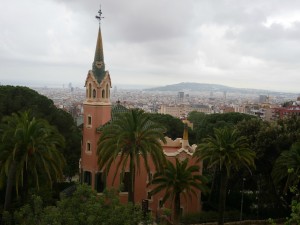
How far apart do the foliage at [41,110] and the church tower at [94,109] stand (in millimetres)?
4971

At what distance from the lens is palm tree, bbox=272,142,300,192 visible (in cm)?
2236

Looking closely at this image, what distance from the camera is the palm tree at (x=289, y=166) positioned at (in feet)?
73.4

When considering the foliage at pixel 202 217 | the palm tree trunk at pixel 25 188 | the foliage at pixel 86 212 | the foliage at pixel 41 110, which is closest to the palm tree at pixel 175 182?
the foliage at pixel 202 217

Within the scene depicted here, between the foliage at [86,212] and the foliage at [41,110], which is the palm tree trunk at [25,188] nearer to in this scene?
the foliage at [86,212]

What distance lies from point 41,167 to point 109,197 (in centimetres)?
899

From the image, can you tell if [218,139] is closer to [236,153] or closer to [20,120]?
[236,153]

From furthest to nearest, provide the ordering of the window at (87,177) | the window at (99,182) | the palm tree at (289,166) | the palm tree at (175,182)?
the window at (87,177)
the window at (99,182)
the palm tree at (175,182)
the palm tree at (289,166)

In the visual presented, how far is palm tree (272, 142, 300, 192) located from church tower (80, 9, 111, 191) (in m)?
12.9

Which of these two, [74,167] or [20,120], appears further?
[74,167]

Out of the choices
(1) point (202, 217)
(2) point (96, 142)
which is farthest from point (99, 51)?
(1) point (202, 217)

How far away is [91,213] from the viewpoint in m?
12.2

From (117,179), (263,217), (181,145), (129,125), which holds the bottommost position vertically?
(263,217)

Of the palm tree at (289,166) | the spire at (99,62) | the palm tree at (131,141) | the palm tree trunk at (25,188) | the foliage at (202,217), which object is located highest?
the spire at (99,62)

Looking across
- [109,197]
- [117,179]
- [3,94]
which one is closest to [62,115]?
[3,94]
